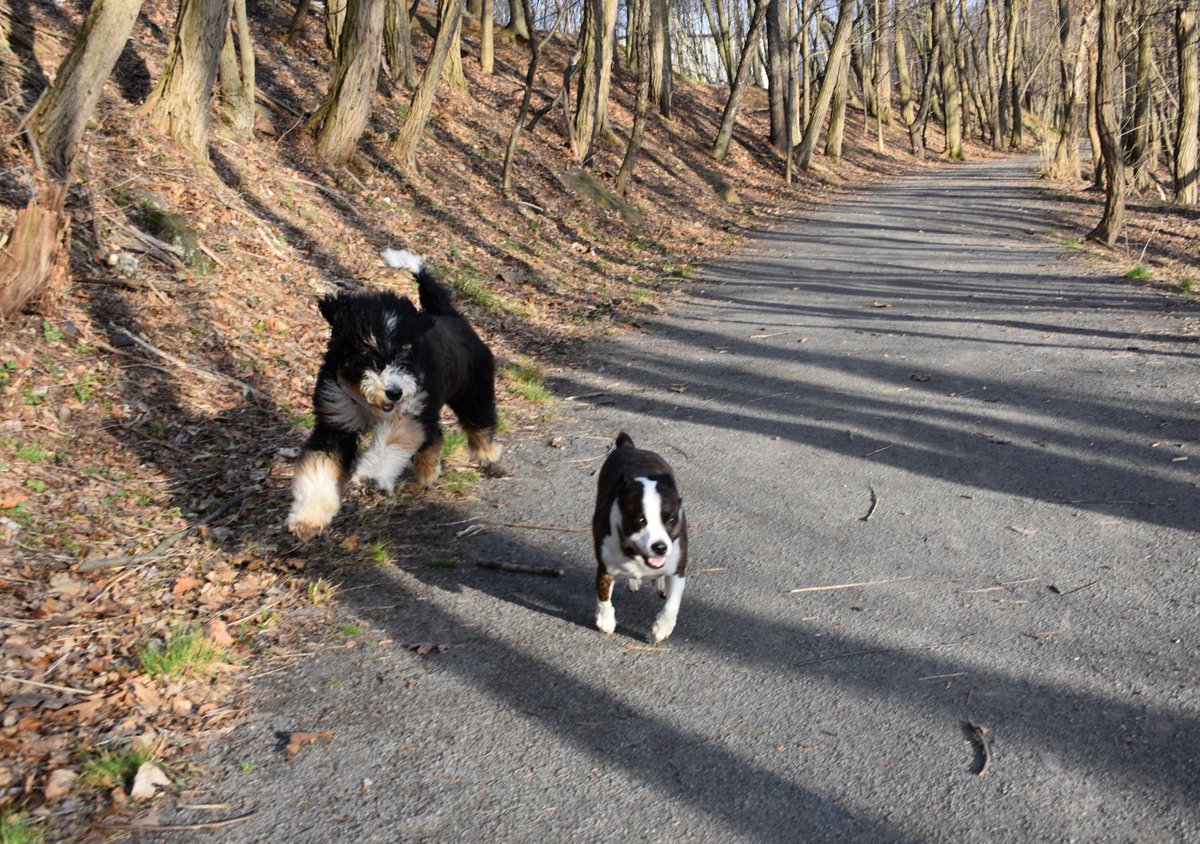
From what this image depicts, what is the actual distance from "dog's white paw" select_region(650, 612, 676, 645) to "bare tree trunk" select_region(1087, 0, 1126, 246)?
13.6m

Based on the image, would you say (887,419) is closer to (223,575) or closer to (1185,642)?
(1185,642)

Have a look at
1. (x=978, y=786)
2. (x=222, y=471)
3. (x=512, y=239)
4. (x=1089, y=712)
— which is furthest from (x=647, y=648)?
(x=512, y=239)

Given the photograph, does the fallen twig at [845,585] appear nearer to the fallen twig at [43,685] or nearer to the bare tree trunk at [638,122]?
the fallen twig at [43,685]

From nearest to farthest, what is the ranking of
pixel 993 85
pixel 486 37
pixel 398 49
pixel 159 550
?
pixel 159 550 < pixel 398 49 < pixel 486 37 < pixel 993 85

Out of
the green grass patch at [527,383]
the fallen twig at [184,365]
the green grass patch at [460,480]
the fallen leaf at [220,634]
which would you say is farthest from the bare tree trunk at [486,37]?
the fallen leaf at [220,634]

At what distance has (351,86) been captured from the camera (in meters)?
13.9

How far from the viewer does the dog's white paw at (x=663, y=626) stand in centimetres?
456

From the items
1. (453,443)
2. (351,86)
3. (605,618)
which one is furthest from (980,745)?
(351,86)

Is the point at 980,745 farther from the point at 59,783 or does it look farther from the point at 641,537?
the point at 59,783

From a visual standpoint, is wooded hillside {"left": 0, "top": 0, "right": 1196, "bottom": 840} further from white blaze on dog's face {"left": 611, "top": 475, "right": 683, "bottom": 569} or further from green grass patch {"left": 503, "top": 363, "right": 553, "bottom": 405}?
white blaze on dog's face {"left": 611, "top": 475, "right": 683, "bottom": 569}

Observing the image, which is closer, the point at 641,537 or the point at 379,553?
the point at 641,537

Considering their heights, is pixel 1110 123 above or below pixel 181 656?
above

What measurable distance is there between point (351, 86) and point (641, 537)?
1178 cm

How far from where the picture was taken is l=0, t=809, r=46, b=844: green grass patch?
3.14 metres
